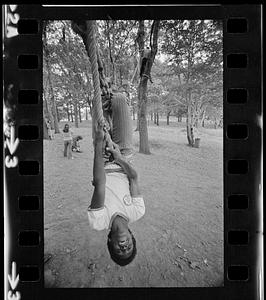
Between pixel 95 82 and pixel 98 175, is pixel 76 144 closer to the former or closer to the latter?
pixel 98 175

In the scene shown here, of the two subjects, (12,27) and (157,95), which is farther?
(157,95)

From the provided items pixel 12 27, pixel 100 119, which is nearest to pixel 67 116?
pixel 100 119

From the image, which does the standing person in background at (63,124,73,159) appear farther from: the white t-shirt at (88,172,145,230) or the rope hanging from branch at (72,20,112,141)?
the white t-shirt at (88,172,145,230)

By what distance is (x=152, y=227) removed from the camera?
4.20ft

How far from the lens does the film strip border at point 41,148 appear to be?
1240mm

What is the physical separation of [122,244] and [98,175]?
16.3 inches

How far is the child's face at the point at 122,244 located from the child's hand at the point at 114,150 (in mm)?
441

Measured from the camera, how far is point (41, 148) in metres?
1.28

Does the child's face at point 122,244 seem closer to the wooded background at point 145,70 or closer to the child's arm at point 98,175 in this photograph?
the child's arm at point 98,175

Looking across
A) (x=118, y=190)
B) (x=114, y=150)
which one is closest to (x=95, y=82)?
(x=114, y=150)

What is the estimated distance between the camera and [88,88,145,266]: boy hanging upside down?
1.27 m

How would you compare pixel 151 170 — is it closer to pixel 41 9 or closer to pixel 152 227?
pixel 152 227

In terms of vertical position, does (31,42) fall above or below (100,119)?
above

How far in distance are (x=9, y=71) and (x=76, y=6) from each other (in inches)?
20.7
